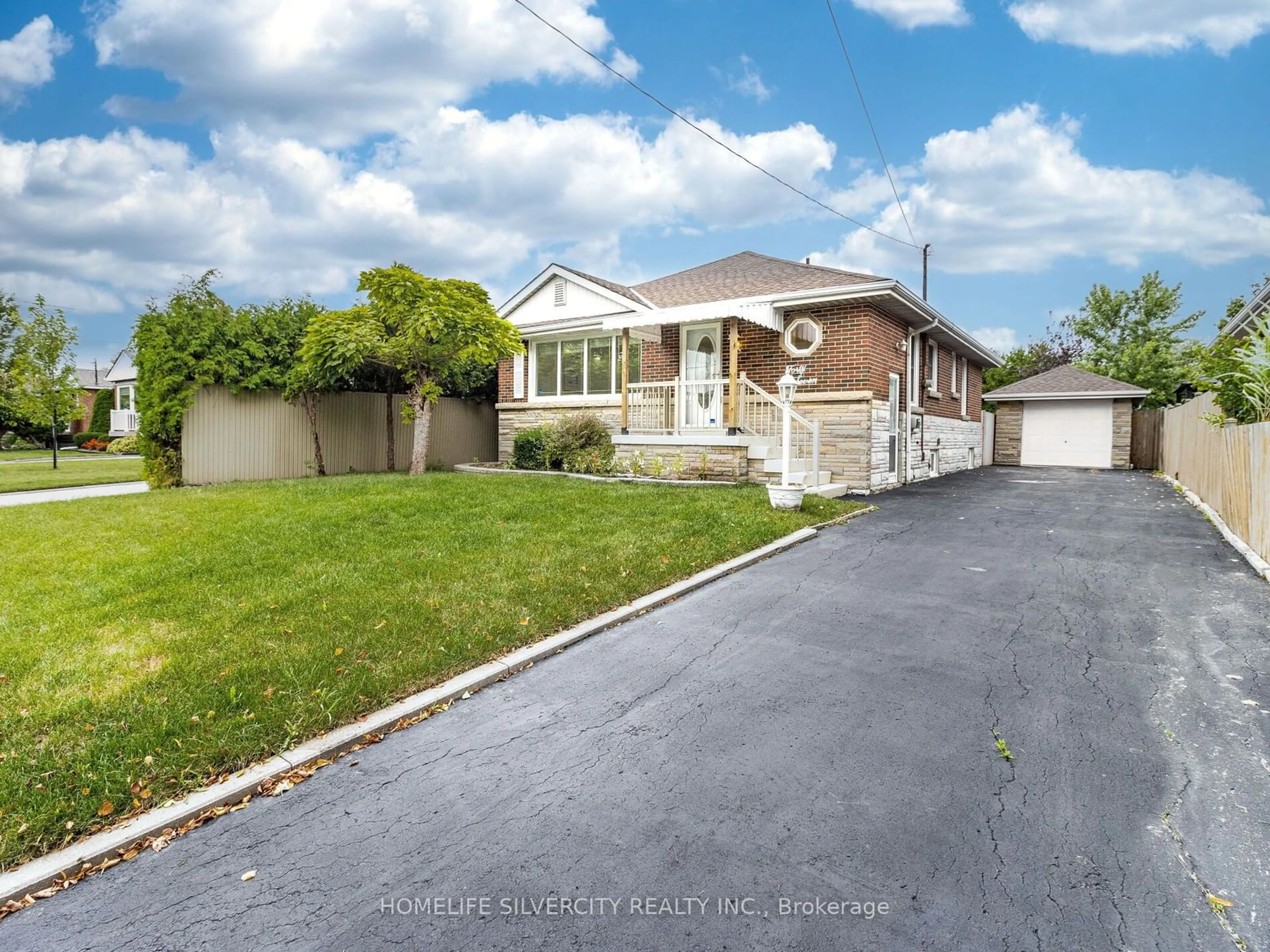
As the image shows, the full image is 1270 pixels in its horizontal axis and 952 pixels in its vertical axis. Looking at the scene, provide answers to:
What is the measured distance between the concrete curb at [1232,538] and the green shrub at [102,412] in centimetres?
3798

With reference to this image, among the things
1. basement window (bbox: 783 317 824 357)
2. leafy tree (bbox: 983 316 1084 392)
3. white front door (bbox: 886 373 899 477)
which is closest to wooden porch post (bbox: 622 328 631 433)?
basement window (bbox: 783 317 824 357)

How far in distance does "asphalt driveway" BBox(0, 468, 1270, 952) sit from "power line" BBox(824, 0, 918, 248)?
33.0ft

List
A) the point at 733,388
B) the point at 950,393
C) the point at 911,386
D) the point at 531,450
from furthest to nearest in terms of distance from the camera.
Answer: the point at 950,393, the point at 911,386, the point at 531,450, the point at 733,388

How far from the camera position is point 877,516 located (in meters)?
8.97

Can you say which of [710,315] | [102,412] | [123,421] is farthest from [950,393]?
[102,412]

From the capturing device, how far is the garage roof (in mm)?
19594

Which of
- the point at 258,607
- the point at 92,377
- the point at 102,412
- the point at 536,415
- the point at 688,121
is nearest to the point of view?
the point at 258,607

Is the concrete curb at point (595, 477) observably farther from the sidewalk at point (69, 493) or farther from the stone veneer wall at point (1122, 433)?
the stone veneer wall at point (1122, 433)

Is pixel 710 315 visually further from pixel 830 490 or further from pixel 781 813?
pixel 781 813

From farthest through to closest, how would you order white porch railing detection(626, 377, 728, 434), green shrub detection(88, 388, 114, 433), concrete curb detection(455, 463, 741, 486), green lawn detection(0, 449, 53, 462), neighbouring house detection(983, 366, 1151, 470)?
green shrub detection(88, 388, 114, 433) → green lawn detection(0, 449, 53, 462) → neighbouring house detection(983, 366, 1151, 470) → white porch railing detection(626, 377, 728, 434) → concrete curb detection(455, 463, 741, 486)

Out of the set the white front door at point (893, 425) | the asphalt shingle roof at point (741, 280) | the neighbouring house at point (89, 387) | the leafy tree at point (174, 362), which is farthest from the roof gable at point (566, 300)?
the neighbouring house at point (89, 387)

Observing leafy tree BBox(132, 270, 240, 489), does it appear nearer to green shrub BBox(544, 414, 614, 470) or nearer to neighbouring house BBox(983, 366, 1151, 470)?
green shrub BBox(544, 414, 614, 470)

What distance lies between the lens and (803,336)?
→ 12.2 meters

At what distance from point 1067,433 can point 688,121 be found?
17.7 metres
